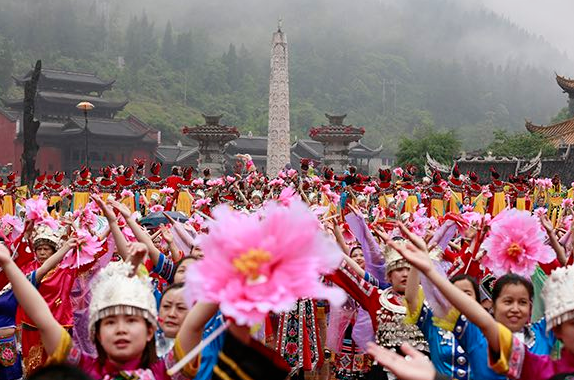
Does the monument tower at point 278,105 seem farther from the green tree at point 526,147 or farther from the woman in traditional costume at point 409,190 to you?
the woman in traditional costume at point 409,190

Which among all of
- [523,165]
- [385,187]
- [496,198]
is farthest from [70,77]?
[496,198]

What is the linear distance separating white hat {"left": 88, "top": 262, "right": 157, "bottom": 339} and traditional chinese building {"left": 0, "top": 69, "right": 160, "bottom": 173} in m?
40.7

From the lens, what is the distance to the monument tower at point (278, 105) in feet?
127

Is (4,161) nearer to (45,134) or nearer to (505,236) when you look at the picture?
(45,134)

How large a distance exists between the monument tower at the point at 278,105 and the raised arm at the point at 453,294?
36167 millimetres

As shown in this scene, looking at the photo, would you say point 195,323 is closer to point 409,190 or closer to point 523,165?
point 409,190

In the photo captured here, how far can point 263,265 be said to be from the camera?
2098 mm

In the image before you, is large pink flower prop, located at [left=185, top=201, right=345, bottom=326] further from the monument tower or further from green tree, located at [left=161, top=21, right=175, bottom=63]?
green tree, located at [left=161, top=21, right=175, bottom=63]

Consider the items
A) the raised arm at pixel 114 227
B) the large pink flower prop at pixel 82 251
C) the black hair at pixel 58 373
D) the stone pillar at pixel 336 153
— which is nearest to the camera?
the black hair at pixel 58 373

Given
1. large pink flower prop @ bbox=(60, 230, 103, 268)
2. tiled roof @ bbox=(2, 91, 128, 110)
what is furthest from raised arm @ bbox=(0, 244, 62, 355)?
tiled roof @ bbox=(2, 91, 128, 110)

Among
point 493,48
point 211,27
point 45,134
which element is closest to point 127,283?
point 45,134

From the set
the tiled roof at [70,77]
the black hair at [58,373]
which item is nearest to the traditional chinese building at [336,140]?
the tiled roof at [70,77]

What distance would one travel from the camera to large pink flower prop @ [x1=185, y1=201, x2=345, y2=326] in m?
2.07

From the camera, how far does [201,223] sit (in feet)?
21.7
